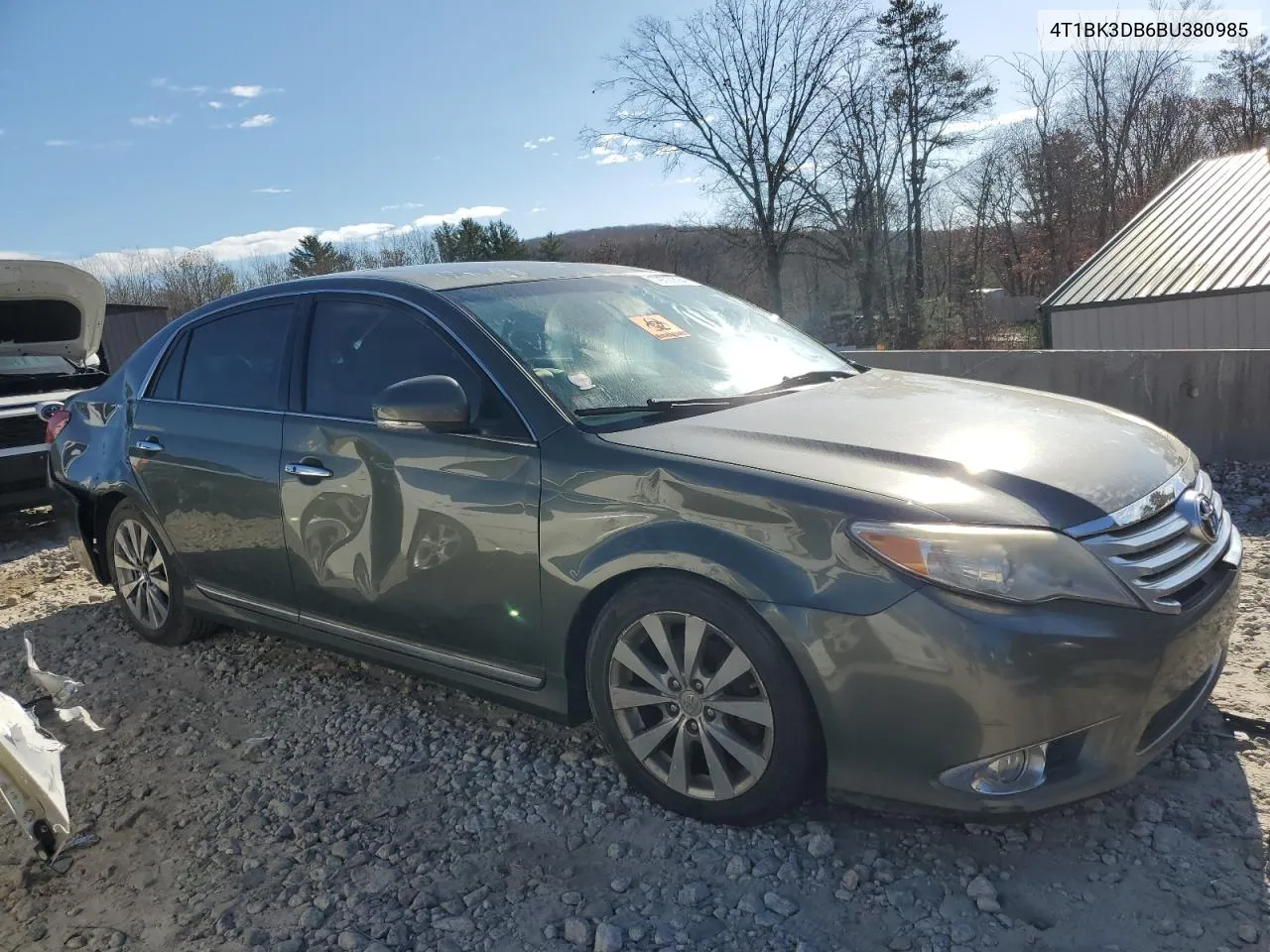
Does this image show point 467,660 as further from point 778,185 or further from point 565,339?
point 778,185

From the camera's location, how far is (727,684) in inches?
103

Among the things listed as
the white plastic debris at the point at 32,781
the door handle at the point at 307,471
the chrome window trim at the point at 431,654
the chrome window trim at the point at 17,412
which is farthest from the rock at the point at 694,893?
the chrome window trim at the point at 17,412

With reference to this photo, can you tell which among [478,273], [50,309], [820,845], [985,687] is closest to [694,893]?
[820,845]

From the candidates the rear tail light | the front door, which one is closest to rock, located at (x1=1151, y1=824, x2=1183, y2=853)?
the front door

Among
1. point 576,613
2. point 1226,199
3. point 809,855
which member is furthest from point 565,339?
point 1226,199

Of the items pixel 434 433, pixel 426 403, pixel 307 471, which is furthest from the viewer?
pixel 307 471

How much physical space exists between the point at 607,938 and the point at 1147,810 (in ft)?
5.29

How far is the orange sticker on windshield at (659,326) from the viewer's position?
3.52 metres

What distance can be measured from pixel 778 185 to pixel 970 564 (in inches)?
1455

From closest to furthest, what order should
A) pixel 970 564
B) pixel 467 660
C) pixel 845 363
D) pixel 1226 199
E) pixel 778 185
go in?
pixel 970 564 < pixel 467 660 < pixel 845 363 < pixel 1226 199 < pixel 778 185

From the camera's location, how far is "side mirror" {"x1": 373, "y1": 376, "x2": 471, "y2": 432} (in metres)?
2.96

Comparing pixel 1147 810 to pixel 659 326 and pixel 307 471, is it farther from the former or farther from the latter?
pixel 307 471

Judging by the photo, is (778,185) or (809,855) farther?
(778,185)

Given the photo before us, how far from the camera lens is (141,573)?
4.67 metres
